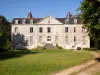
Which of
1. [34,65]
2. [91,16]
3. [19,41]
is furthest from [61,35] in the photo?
[34,65]

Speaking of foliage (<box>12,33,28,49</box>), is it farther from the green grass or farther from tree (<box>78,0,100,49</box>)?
tree (<box>78,0,100,49</box>)

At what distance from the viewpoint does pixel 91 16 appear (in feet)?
91.0

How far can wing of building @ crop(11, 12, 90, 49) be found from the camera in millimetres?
75562

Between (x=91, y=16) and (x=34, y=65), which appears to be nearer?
(x=34, y=65)

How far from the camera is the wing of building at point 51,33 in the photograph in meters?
75.6

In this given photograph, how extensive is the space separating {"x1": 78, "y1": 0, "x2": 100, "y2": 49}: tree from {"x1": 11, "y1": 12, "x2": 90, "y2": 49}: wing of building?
151ft

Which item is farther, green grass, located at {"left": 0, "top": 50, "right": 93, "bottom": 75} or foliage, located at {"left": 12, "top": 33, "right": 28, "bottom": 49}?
foliage, located at {"left": 12, "top": 33, "right": 28, "bottom": 49}

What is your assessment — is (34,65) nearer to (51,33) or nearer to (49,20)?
(51,33)

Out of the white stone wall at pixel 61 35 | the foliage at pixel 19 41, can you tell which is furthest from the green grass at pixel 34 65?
the foliage at pixel 19 41

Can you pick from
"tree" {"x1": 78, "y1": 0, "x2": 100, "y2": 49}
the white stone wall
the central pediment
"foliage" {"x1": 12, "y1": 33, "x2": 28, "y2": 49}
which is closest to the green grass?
"tree" {"x1": 78, "y1": 0, "x2": 100, "y2": 49}

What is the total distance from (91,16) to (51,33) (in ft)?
159

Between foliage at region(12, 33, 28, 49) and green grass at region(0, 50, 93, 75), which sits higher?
foliage at region(12, 33, 28, 49)

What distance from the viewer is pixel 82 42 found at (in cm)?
7575

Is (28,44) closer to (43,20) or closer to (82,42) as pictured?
(43,20)
